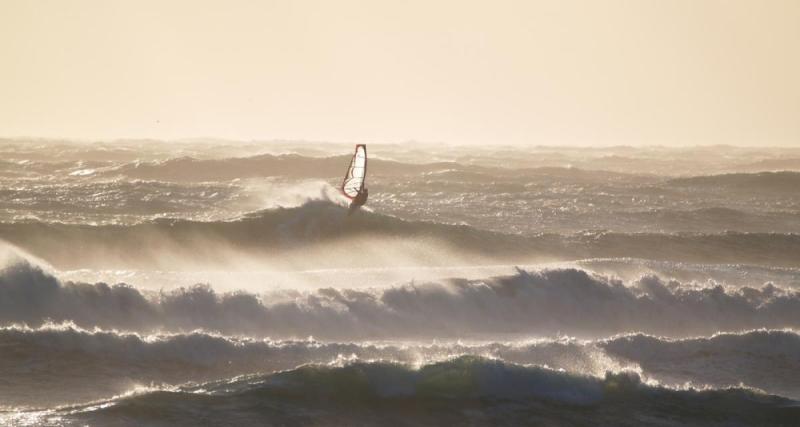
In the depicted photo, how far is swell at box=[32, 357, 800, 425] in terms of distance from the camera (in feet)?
32.0

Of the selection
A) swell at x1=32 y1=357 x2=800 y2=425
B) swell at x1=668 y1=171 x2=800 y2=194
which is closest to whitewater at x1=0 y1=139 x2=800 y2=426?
swell at x1=32 y1=357 x2=800 y2=425

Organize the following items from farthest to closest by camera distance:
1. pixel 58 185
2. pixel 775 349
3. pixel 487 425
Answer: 1. pixel 58 185
2. pixel 775 349
3. pixel 487 425

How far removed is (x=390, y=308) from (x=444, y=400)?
475 cm

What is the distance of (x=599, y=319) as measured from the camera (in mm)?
15695

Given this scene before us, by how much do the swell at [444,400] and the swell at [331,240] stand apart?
9.69m

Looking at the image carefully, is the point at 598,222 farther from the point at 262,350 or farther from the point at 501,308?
the point at 262,350

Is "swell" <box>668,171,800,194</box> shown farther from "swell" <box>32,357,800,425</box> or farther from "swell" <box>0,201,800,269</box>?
"swell" <box>32,357,800,425</box>

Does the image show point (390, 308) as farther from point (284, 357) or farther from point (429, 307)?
point (284, 357)

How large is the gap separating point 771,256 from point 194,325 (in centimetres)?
1466

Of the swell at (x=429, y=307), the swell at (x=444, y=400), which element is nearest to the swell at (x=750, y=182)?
the swell at (x=429, y=307)

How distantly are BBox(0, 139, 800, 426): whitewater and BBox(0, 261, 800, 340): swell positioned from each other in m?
0.04

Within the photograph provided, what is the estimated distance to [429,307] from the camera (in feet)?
50.4

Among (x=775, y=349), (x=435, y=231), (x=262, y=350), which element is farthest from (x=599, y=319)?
(x=435, y=231)

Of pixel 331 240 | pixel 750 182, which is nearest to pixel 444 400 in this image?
pixel 331 240
